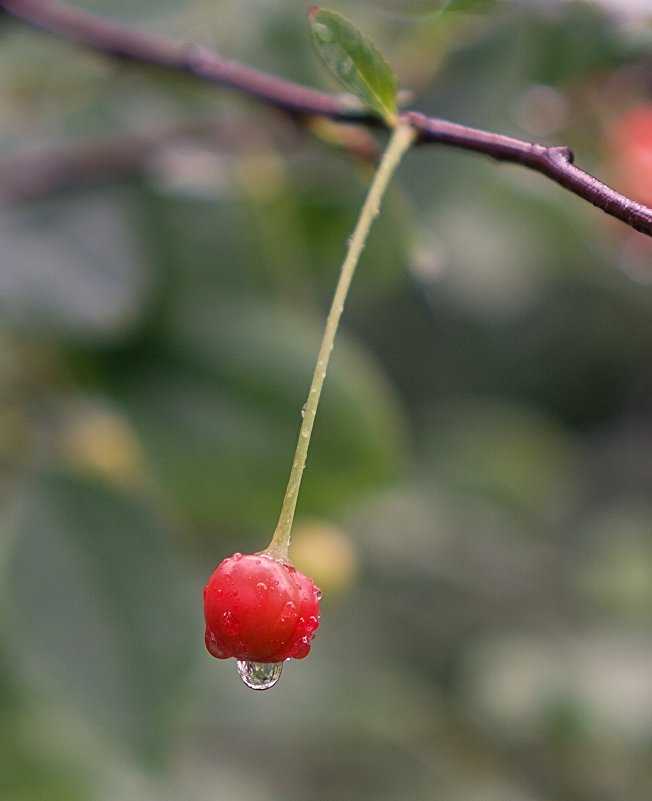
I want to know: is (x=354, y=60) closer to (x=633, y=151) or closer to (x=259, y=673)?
(x=259, y=673)

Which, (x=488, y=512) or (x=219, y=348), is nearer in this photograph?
(x=219, y=348)

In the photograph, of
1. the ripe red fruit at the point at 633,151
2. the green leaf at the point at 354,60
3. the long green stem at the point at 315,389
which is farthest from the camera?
the ripe red fruit at the point at 633,151

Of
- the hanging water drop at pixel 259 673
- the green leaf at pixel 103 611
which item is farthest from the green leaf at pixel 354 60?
the green leaf at pixel 103 611

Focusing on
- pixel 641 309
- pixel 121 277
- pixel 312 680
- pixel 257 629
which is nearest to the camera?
pixel 257 629

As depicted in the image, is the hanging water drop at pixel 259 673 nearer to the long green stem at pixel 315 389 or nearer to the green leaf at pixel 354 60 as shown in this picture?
the long green stem at pixel 315 389

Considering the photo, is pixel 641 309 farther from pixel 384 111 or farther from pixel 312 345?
pixel 384 111

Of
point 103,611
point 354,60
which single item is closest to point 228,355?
point 103,611

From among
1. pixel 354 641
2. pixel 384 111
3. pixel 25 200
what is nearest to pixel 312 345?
pixel 25 200
